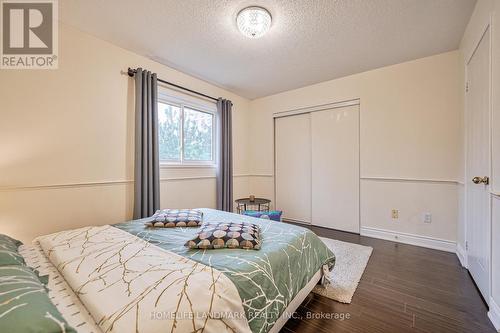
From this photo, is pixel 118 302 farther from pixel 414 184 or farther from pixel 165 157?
pixel 414 184

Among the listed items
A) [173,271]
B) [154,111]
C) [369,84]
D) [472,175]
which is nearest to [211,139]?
[154,111]

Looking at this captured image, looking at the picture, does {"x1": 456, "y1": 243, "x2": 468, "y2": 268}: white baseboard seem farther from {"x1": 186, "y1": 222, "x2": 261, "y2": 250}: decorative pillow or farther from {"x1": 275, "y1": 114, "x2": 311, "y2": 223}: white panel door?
{"x1": 186, "y1": 222, "x2": 261, "y2": 250}: decorative pillow

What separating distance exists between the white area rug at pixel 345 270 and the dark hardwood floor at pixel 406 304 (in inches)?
2.1

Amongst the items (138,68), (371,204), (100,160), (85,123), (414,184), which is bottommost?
(371,204)

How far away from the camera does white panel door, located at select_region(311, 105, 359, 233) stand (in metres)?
3.25

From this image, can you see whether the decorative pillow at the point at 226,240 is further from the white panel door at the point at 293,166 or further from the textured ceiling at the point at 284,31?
the white panel door at the point at 293,166

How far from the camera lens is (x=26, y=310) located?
0.63m

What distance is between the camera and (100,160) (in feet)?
7.45

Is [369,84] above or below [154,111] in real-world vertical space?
above

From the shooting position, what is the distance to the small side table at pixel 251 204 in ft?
11.1

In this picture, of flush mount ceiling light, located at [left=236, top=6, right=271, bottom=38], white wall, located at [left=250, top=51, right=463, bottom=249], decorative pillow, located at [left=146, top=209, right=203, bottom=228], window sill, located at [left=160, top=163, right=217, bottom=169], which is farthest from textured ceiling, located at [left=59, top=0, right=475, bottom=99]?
decorative pillow, located at [left=146, top=209, right=203, bottom=228]

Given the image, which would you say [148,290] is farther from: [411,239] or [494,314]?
[411,239]

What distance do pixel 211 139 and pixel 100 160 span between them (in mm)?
1725

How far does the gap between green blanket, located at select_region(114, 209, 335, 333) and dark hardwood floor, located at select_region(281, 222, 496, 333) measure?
0.29m
